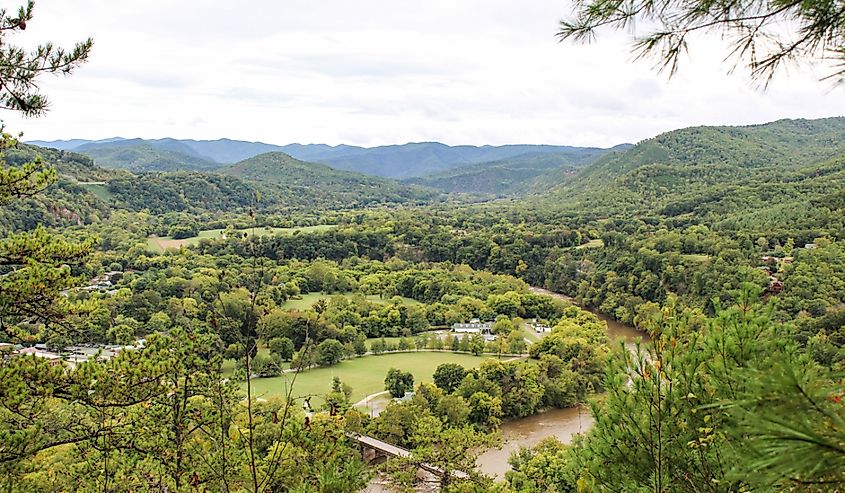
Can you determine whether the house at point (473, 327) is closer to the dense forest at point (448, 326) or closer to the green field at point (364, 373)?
the dense forest at point (448, 326)

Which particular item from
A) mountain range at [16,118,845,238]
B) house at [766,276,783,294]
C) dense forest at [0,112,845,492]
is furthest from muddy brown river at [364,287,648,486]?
mountain range at [16,118,845,238]

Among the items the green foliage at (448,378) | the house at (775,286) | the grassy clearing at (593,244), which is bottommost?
the green foliage at (448,378)

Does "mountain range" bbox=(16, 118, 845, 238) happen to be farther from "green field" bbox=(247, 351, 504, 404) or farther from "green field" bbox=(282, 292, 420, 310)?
"green field" bbox=(282, 292, 420, 310)

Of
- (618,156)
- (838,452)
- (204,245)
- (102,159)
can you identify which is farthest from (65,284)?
(102,159)

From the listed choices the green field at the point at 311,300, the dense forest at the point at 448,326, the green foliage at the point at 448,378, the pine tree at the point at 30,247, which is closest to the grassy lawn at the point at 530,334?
the dense forest at the point at 448,326

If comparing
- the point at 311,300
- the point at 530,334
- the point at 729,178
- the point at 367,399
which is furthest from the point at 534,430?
the point at 729,178

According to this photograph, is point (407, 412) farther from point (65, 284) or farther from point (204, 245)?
point (204, 245)
